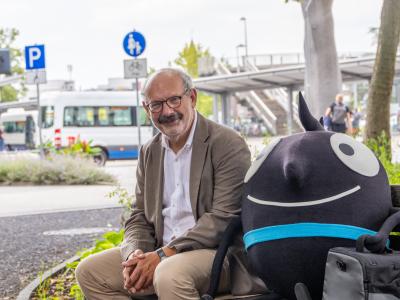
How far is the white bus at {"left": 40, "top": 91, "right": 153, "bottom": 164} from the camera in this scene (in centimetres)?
2647

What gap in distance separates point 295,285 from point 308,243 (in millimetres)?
172

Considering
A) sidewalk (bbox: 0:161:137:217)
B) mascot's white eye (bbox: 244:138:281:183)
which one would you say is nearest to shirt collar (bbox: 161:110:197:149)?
mascot's white eye (bbox: 244:138:281:183)

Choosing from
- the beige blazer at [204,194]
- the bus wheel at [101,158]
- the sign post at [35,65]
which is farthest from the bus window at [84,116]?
the beige blazer at [204,194]

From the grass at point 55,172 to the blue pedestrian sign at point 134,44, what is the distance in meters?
2.97

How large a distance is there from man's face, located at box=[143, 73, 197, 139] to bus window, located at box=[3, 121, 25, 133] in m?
36.0

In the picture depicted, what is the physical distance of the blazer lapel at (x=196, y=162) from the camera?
3250 millimetres

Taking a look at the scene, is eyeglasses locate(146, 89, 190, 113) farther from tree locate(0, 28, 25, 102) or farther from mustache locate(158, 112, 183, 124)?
tree locate(0, 28, 25, 102)

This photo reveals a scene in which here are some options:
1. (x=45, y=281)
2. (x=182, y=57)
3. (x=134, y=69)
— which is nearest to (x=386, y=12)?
(x=45, y=281)

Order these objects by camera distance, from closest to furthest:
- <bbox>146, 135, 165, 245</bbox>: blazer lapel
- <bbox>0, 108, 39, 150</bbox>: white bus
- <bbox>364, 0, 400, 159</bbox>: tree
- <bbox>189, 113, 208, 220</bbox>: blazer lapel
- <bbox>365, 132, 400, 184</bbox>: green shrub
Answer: <bbox>189, 113, 208, 220</bbox>: blazer lapel → <bbox>146, 135, 165, 245</bbox>: blazer lapel → <bbox>365, 132, 400, 184</bbox>: green shrub → <bbox>364, 0, 400, 159</bbox>: tree → <bbox>0, 108, 39, 150</bbox>: white bus

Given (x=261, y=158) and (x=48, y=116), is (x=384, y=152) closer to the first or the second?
(x=261, y=158)

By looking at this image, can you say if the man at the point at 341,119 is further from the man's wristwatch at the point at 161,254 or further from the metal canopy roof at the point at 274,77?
the man's wristwatch at the point at 161,254

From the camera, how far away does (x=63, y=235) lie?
339 inches

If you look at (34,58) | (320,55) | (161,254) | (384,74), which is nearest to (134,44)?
(34,58)

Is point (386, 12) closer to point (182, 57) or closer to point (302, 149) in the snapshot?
point (302, 149)
